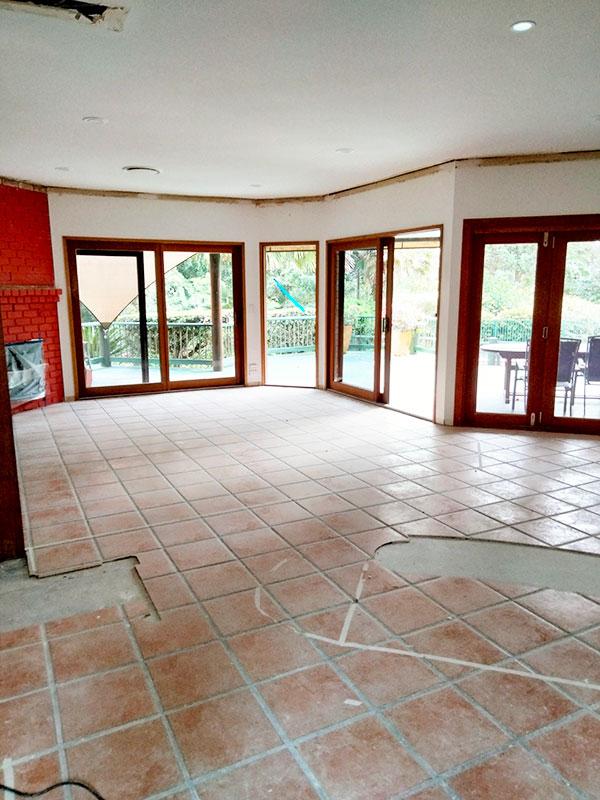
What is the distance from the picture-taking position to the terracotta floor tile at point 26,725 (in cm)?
184

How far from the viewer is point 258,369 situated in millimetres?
8922

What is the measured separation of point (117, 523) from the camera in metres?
3.62

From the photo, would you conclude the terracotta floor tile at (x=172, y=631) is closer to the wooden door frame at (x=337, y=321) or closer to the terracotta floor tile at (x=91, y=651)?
the terracotta floor tile at (x=91, y=651)

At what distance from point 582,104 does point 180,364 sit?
6.30 m

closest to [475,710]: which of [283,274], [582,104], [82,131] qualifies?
[582,104]

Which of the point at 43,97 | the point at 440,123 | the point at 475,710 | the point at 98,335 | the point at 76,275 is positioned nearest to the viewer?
the point at 475,710

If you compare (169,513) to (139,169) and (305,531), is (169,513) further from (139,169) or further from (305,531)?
(139,169)

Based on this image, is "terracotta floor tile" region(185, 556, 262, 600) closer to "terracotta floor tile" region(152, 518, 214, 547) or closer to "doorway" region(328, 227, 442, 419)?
"terracotta floor tile" region(152, 518, 214, 547)

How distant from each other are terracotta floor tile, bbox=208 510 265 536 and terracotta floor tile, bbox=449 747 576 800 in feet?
6.57

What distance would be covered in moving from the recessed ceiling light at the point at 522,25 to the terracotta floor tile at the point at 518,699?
3.10m

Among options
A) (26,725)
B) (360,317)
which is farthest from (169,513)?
(360,317)

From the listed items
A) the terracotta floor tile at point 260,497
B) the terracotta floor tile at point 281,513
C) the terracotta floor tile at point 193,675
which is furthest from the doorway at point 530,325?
the terracotta floor tile at point 193,675

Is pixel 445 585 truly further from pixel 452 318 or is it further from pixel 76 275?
pixel 76 275

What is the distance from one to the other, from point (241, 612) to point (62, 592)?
0.94 meters
